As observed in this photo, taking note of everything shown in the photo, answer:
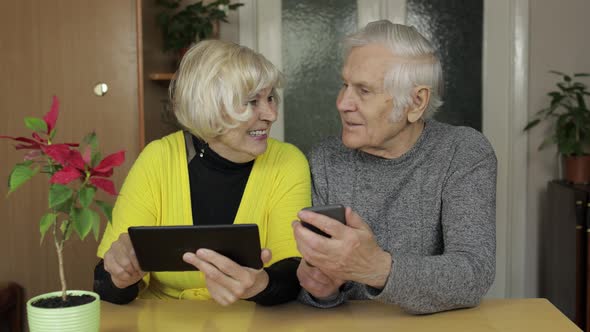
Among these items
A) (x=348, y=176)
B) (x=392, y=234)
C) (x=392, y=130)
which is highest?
(x=392, y=130)

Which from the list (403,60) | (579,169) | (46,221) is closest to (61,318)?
(46,221)

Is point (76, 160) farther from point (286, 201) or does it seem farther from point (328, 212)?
point (286, 201)

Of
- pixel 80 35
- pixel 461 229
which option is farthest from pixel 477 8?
pixel 461 229

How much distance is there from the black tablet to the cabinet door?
1.37m

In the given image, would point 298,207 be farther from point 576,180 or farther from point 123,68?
point 576,180

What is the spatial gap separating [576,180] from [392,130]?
1.80 m

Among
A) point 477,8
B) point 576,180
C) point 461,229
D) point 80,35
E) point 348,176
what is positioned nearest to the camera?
point 461,229

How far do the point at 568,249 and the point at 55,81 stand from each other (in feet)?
7.52

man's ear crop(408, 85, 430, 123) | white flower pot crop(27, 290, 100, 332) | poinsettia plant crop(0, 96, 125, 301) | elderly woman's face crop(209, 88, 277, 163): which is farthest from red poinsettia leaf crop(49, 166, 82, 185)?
man's ear crop(408, 85, 430, 123)

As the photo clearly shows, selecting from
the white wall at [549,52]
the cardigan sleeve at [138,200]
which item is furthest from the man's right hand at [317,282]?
the white wall at [549,52]

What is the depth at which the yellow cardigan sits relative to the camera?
178 cm

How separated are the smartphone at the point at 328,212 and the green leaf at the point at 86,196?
15.8 inches

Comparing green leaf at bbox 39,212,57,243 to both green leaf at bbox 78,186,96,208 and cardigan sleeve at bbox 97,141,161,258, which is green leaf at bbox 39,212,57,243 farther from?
cardigan sleeve at bbox 97,141,161,258

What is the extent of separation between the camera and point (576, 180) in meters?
3.27
